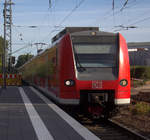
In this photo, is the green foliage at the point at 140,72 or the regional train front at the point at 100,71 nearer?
the regional train front at the point at 100,71

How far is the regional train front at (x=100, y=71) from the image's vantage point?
970 centimetres

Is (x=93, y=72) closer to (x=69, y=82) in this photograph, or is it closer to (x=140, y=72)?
(x=69, y=82)

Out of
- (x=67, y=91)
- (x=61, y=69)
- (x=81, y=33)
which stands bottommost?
(x=67, y=91)

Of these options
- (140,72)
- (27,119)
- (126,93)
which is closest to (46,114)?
(27,119)

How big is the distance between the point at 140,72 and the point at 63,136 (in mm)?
30615

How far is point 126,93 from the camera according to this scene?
984 centimetres

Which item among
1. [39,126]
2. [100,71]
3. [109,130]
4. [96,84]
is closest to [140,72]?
[100,71]

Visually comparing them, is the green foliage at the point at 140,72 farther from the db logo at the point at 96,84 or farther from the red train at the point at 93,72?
the db logo at the point at 96,84

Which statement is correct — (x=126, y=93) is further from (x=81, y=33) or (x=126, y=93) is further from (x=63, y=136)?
(x=63, y=136)

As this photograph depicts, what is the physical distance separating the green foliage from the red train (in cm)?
2493

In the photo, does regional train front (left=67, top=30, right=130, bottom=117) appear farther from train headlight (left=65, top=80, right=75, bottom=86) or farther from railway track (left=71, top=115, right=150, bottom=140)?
railway track (left=71, top=115, right=150, bottom=140)

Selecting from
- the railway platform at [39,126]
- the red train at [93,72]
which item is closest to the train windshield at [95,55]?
the red train at [93,72]

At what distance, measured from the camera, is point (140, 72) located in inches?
1419

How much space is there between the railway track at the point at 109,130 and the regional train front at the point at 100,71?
452 millimetres
